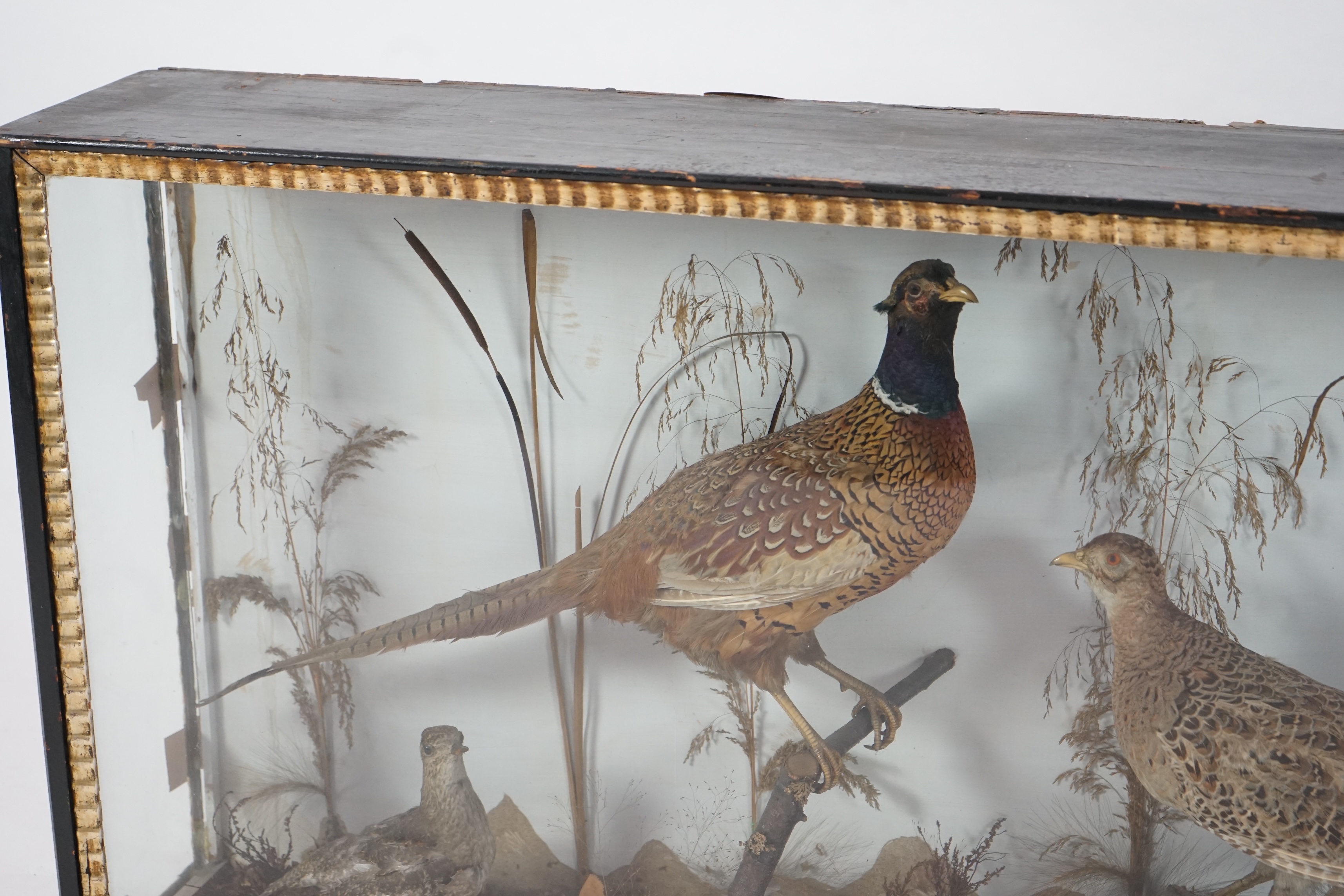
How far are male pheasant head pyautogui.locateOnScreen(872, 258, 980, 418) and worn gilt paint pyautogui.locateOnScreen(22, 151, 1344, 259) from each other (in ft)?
0.29

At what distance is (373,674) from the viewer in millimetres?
1472

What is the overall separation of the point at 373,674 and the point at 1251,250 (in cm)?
107

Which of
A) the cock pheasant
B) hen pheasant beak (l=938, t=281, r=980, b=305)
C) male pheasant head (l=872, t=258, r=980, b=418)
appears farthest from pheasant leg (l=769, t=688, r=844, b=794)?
hen pheasant beak (l=938, t=281, r=980, b=305)

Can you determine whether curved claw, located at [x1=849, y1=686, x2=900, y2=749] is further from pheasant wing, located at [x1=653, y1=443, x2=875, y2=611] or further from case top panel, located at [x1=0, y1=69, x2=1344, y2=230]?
case top panel, located at [x1=0, y1=69, x2=1344, y2=230]

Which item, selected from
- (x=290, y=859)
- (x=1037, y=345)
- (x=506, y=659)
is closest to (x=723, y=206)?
(x=1037, y=345)

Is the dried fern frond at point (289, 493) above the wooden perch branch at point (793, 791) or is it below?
above

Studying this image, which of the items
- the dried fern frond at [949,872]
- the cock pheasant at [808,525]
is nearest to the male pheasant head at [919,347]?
the cock pheasant at [808,525]

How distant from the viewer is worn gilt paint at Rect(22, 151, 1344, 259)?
1104 millimetres

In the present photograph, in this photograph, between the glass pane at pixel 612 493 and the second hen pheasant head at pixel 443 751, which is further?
the second hen pheasant head at pixel 443 751

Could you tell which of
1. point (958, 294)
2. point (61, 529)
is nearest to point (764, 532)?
point (958, 294)

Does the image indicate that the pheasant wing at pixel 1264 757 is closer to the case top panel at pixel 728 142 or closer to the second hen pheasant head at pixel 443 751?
the case top panel at pixel 728 142

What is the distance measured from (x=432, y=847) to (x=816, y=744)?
0.49m

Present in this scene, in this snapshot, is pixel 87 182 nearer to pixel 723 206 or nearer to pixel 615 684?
pixel 723 206

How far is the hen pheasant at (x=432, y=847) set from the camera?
147 centimetres
